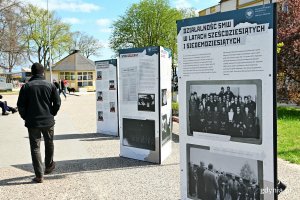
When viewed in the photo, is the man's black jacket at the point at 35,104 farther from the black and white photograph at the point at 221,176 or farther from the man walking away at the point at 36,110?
the black and white photograph at the point at 221,176

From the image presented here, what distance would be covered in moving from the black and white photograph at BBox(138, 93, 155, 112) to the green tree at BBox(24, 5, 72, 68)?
51257mm

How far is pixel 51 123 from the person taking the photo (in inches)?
242

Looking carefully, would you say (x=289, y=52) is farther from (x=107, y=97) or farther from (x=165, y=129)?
(x=165, y=129)

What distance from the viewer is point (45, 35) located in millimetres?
58688

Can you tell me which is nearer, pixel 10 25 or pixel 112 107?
pixel 112 107

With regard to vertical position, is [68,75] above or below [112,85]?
above

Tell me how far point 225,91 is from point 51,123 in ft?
11.4

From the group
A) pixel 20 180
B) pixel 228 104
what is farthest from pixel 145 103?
pixel 228 104

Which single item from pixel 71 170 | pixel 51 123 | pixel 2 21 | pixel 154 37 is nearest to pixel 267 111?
Result: pixel 51 123

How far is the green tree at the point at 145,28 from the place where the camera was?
45656mm

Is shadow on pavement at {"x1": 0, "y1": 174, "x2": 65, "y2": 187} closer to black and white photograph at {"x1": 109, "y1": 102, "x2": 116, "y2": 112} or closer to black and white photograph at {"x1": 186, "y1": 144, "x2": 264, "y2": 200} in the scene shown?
black and white photograph at {"x1": 186, "y1": 144, "x2": 264, "y2": 200}

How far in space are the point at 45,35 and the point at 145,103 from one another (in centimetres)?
5543

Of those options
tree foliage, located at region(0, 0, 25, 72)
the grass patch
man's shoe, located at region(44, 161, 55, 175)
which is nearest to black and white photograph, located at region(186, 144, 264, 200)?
man's shoe, located at region(44, 161, 55, 175)

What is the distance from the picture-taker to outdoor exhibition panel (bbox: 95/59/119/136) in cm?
1056
